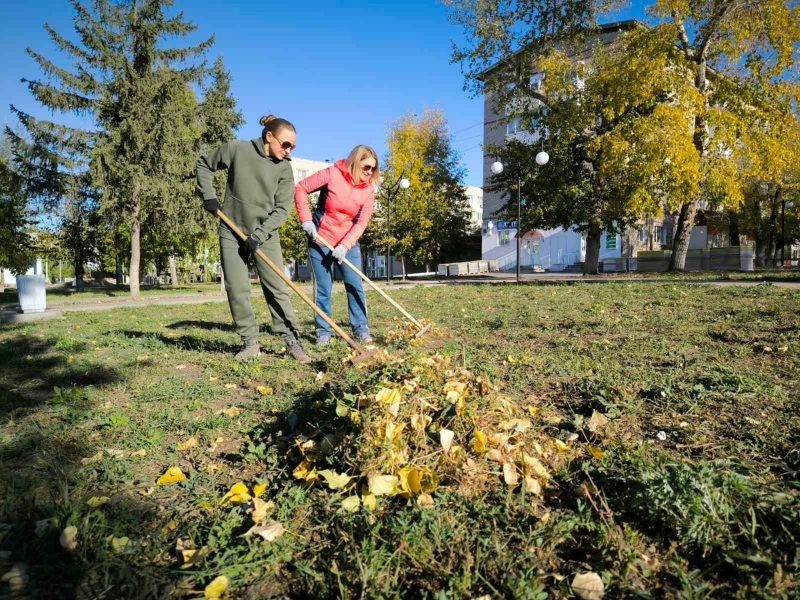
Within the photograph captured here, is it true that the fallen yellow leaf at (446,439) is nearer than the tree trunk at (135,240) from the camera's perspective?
Yes

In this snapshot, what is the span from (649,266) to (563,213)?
9991 millimetres

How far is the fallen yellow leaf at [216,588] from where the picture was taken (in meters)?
1.41

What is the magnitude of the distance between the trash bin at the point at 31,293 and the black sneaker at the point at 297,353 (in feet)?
27.3

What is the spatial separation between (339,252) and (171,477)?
Answer: 10.6 ft

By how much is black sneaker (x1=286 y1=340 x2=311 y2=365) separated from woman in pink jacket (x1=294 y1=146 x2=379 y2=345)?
629 millimetres

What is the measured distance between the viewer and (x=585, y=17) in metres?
21.5

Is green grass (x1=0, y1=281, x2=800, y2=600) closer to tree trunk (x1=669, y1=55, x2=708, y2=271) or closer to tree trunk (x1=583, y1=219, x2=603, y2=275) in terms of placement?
tree trunk (x1=669, y1=55, x2=708, y2=271)

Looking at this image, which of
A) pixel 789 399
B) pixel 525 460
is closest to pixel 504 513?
pixel 525 460

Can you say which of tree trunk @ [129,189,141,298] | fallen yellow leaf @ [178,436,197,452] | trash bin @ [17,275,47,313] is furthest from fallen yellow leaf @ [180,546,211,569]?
tree trunk @ [129,189,141,298]

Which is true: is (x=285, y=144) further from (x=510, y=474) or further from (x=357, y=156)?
(x=510, y=474)

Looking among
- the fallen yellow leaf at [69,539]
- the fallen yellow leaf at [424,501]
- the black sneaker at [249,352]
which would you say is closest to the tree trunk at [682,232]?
the black sneaker at [249,352]

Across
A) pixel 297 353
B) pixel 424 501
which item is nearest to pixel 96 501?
pixel 424 501

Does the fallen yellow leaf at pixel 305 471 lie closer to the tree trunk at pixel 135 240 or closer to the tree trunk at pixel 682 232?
the tree trunk at pixel 135 240

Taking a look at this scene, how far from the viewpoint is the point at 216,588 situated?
56.1 inches
